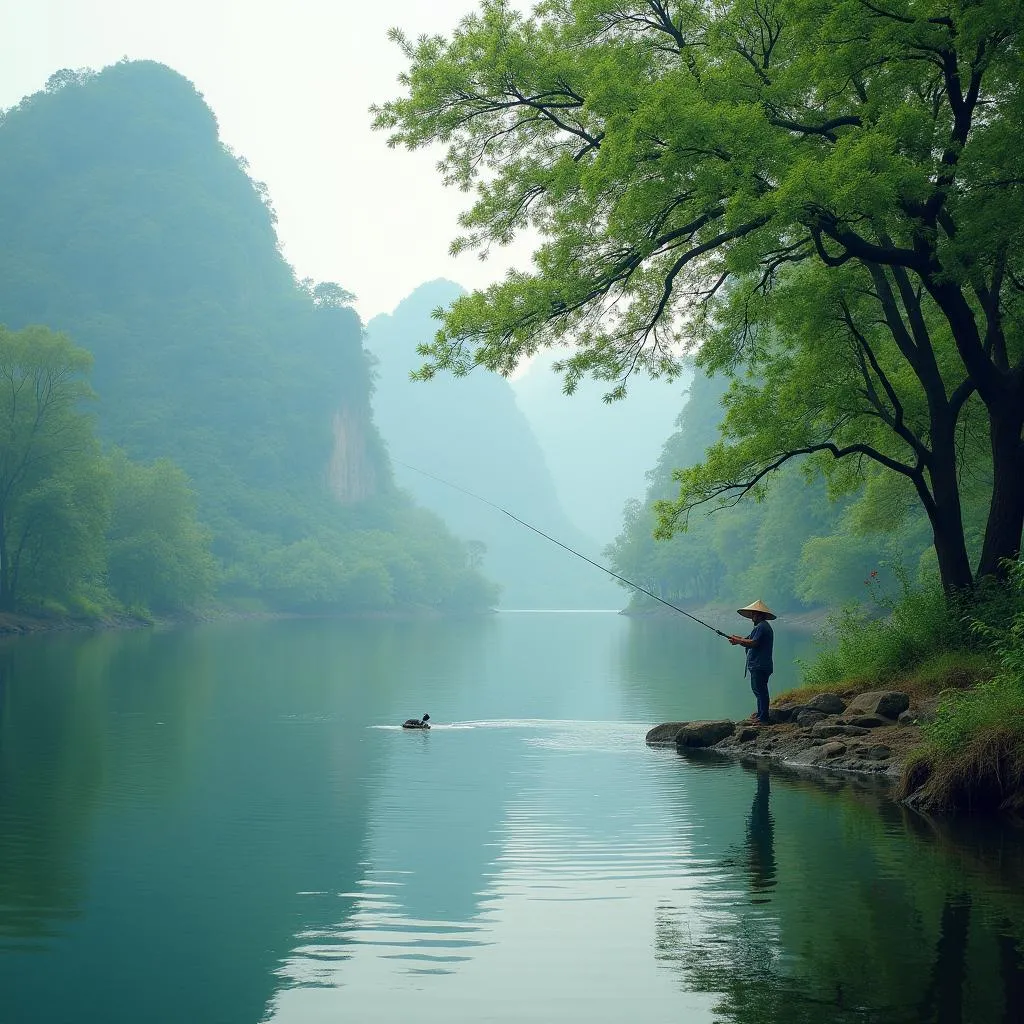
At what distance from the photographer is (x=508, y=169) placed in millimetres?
21188

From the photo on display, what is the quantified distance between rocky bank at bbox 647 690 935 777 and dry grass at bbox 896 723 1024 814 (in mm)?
2110

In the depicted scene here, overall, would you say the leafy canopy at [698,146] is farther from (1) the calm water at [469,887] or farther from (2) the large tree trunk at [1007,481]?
(1) the calm water at [469,887]

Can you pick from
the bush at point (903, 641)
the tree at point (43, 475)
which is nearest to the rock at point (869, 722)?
the bush at point (903, 641)

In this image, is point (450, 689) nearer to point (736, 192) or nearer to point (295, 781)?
point (295, 781)

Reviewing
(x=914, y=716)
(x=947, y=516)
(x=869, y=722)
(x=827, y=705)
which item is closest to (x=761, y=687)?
(x=827, y=705)

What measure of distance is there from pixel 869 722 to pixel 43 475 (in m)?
51.1

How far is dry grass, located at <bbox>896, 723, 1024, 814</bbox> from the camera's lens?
13.0 meters

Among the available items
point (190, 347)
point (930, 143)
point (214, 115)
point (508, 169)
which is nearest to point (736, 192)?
point (930, 143)

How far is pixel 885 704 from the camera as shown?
59.1 ft

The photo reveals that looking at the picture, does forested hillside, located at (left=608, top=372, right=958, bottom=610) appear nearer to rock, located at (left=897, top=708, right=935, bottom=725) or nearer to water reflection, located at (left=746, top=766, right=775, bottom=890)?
rock, located at (left=897, top=708, right=935, bottom=725)

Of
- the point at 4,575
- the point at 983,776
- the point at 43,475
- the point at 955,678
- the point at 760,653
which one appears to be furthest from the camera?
the point at 4,575

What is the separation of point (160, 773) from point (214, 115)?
191074 mm

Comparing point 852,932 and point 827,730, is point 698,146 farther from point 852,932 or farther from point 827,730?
point 852,932

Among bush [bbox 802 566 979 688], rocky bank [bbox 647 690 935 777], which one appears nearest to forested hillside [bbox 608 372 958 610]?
bush [bbox 802 566 979 688]
